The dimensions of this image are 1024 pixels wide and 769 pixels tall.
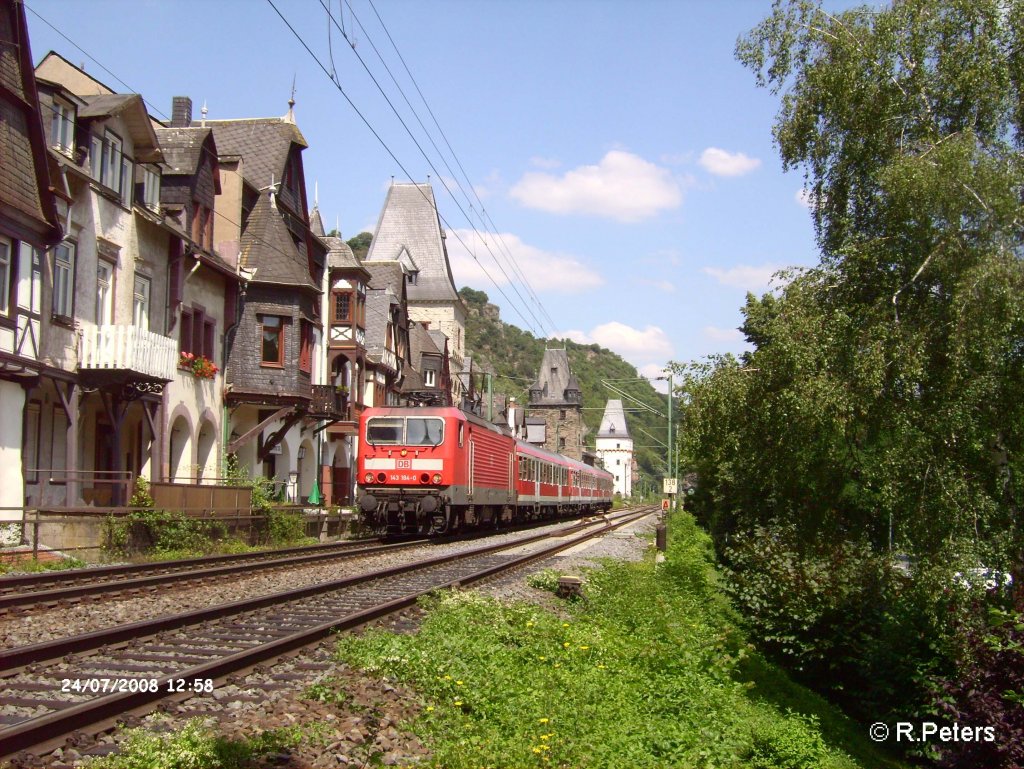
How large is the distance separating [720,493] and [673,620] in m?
23.9

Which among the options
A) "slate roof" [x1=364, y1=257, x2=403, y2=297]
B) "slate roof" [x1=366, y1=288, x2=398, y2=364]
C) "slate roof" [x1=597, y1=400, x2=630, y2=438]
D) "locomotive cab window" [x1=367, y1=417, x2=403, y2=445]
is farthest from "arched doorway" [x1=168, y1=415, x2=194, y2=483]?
"slate roof" [x1=597, y1=400, x2=630, y2=438]

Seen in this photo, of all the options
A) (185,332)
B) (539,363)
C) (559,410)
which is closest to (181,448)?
(185,332)

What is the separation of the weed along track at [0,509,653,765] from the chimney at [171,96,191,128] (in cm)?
2445

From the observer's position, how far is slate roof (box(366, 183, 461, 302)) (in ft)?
266

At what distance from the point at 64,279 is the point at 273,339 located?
400 inches

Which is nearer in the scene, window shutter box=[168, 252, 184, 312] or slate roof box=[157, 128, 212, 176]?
window shutter box=[168, 252, 184, 312]

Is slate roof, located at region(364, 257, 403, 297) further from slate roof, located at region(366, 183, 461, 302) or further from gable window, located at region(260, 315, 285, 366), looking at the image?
slate roof, located at region(366, 183, 461, 302)

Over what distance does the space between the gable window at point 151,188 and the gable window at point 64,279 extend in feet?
11.6

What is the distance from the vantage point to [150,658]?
8.34 meters

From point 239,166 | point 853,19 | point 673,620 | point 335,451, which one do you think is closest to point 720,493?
point 335,451

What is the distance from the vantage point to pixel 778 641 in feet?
53.4

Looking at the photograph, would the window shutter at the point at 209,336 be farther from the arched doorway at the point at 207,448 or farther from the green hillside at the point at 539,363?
the green hillside at the point at 539,363

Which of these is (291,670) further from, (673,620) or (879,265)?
(879,265)

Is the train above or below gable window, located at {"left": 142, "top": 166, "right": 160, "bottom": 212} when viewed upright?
below
